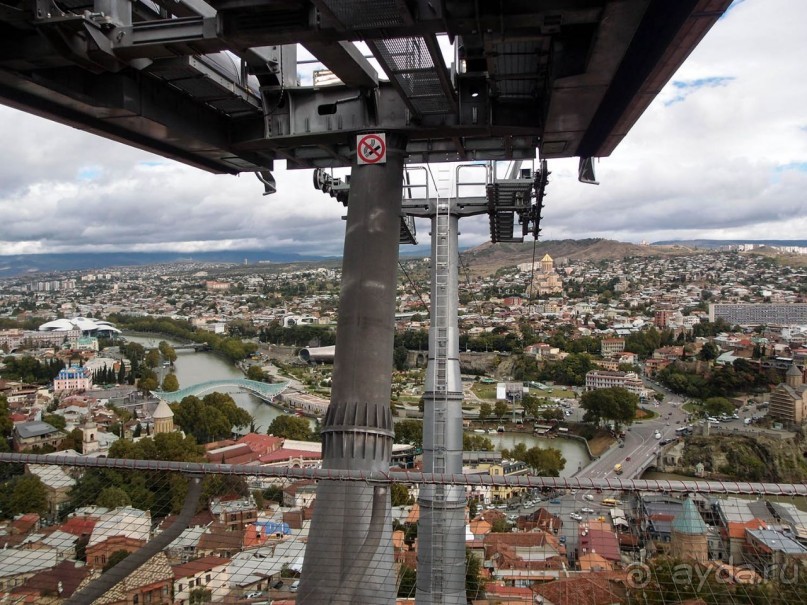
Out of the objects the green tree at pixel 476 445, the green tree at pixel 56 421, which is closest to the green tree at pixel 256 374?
the green tree at pixel 56 421

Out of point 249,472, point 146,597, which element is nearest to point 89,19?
point 249,472

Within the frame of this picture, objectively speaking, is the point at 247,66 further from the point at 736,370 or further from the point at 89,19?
the point at 736,370

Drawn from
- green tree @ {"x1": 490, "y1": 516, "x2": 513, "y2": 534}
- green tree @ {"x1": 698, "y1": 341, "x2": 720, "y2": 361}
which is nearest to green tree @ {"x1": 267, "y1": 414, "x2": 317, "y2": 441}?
A: green tree @ {"x1": 490, "y1": 516, "x2": 513, "y2": 534}

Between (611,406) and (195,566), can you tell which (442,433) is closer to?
(195,566)

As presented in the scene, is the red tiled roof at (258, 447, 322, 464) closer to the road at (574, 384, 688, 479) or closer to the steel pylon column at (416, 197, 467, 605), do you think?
the road at (574, 384, 688, 479)

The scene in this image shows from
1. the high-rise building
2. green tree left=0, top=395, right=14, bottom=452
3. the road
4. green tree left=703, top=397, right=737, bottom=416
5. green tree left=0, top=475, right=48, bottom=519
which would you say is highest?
green tree left=0, top=475, right=48, bottom=519

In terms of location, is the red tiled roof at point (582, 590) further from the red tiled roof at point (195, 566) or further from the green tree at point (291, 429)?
the green tree at point (291, 429)

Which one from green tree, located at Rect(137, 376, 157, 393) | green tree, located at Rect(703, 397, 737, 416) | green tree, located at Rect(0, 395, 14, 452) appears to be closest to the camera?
green tree, located at Rect(0, 395, 14, 452)
